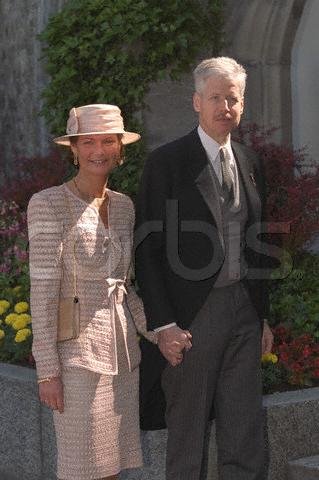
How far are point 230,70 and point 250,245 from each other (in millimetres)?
729

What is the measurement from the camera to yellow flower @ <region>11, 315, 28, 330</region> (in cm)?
686

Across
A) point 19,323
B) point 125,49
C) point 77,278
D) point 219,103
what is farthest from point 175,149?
point 125,49

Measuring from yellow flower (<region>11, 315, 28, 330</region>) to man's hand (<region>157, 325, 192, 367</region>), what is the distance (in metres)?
2.60

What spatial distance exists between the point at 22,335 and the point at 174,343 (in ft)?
8.22

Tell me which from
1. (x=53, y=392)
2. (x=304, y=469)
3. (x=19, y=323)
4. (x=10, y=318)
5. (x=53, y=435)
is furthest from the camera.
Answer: (x=10, y=318)

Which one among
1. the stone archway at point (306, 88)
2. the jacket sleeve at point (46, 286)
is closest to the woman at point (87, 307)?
the jacket sleeve at point (46, 286)

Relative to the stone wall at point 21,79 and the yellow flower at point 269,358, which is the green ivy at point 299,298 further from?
the stone wall at point 21,79

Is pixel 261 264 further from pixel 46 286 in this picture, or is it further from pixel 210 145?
pixel 46 286

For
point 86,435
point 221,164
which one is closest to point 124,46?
point 221,164

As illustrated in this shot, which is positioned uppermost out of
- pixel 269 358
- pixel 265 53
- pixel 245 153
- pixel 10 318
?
pixel 265 53

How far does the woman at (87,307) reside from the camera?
431 cm

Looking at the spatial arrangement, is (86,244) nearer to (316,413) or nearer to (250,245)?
(250,245)

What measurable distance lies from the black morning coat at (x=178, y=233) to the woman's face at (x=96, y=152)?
0.16m

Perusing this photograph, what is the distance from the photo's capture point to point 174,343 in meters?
4.36
